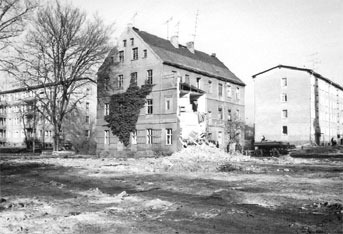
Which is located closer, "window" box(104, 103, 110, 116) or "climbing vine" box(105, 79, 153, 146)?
"climbing vine" box(105, 79, 153, 146)

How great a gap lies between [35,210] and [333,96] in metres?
70.9

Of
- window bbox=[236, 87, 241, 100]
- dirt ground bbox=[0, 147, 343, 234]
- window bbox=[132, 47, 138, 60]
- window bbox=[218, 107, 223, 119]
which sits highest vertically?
window bbox=[132, 47, 138, 60]

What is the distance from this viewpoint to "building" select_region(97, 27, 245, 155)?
37469 millimetres

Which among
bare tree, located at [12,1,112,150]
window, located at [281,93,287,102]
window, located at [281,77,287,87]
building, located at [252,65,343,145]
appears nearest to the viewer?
bare tree, located at [12,1,112,150]

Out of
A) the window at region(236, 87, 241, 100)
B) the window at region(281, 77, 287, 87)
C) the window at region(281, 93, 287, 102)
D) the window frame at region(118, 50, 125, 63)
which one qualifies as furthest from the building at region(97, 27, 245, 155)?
the window at region(281, 77, 287, 87)

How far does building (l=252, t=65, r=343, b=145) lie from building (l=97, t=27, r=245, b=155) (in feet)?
42.4

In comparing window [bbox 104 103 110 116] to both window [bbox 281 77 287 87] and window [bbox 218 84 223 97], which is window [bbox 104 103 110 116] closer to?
window [bbox 218 84 223 97]

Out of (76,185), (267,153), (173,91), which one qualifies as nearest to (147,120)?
(173,91)

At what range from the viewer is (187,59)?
1772 inches

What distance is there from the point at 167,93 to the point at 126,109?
5.77 metres

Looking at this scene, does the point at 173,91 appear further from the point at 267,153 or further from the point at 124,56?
the point at 267,153

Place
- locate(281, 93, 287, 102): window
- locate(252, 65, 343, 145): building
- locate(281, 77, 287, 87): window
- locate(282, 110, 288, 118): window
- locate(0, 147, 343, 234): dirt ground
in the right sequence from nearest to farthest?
1. locate(0, 147, 343, 234): dirt ground
2. locate(252, 65, 343, 145): building
3. locate(282, 110, 288, 118): window
4. locate(281, 93, 287, 102): window
5. locate(281, 77, 287, 87): window

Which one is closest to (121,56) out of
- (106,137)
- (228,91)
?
(106,137)

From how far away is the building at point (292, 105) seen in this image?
5597 centimetres
